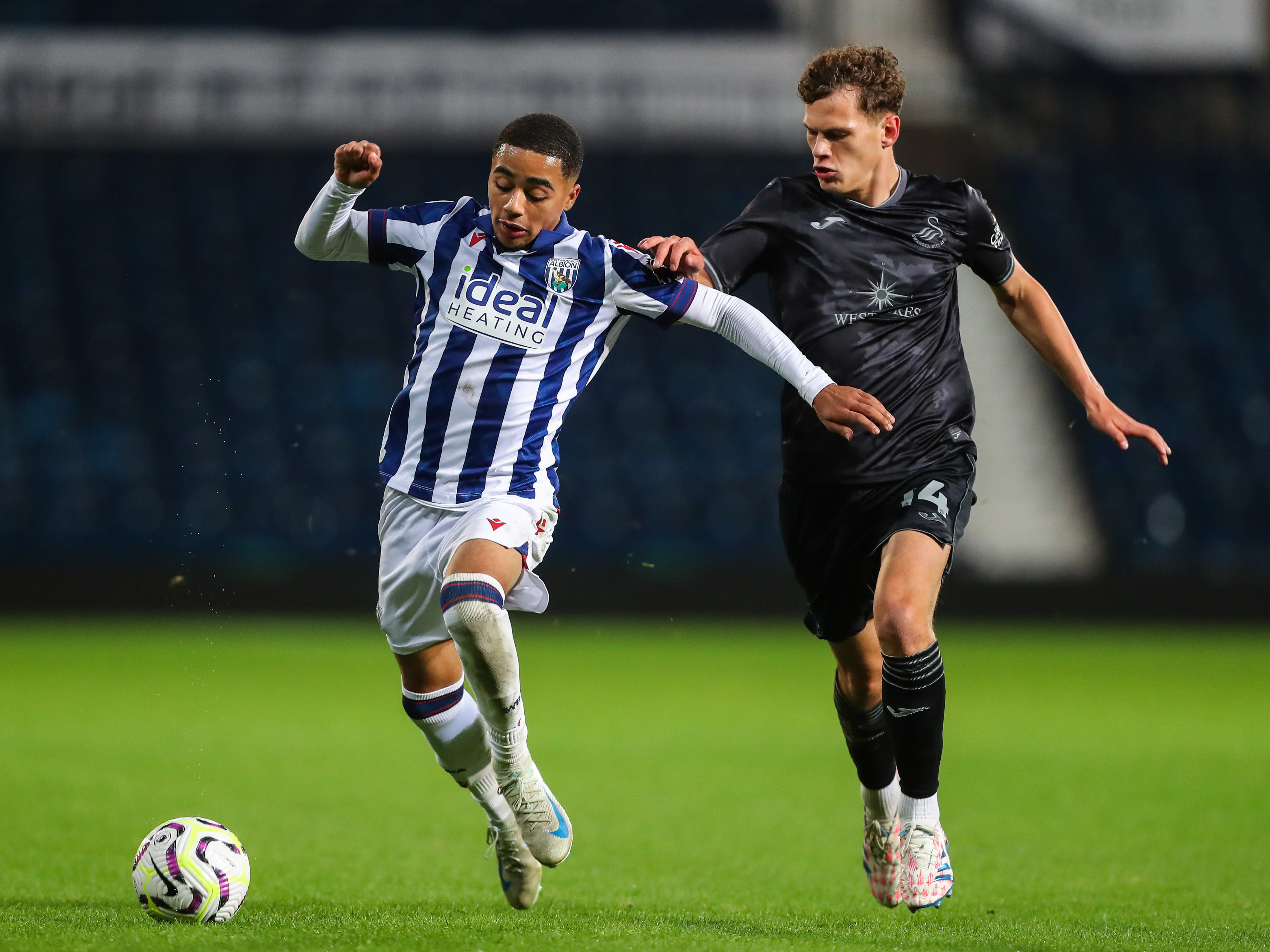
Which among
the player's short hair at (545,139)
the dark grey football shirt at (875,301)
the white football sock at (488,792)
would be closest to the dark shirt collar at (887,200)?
the dark grey football shirt at (875,301)

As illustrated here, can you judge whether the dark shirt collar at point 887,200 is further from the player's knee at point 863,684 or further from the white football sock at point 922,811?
the white football sock at point 922,811

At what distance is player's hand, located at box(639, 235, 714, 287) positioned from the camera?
4.53 meters

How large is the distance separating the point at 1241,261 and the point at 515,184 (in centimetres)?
1744

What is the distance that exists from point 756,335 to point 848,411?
15.6 inches

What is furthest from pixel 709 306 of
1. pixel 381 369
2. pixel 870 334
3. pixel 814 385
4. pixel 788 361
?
pixel 381 369

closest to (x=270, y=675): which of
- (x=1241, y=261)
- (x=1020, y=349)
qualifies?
(x=1020, y=349)

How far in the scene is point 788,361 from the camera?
4469mm

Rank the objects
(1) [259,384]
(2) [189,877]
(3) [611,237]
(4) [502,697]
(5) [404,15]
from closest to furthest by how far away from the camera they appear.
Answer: (2) [189,877]
(4) [502,697]
(1) [259,384]
(3) [611,237]
(5) [404,15]

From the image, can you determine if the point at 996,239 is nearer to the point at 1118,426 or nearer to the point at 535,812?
the point at 1118,426

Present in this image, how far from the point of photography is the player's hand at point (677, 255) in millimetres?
4527

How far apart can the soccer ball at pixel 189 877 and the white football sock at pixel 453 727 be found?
2.39 feet

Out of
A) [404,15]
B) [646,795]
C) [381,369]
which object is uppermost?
[404,15]

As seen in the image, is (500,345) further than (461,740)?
No

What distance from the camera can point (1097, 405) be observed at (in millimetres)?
4781
